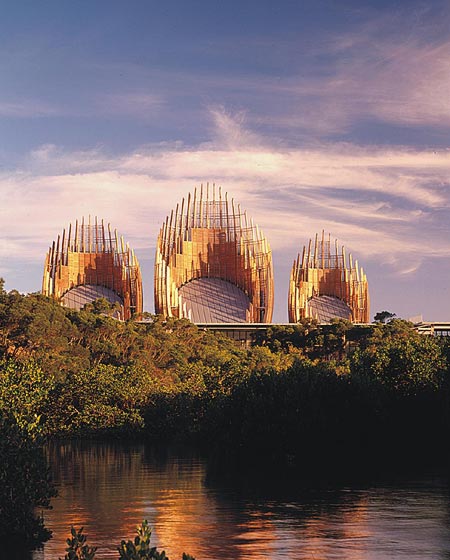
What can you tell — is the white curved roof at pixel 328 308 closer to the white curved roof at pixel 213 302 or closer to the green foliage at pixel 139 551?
the white curved roof at pixel 213 302

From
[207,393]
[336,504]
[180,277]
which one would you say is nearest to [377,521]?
[336,504]

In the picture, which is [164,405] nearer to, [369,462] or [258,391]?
[258,391]

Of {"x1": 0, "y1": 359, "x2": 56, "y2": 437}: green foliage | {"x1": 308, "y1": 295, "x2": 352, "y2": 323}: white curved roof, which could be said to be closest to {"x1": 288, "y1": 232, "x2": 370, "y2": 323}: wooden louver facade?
{"x1": 308, "y1": 295, "x2": 352, "y2": 323}: white curved roof

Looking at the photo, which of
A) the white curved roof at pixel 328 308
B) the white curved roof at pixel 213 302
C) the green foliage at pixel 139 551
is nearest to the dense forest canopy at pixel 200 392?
the green foliage at pixel 139 551

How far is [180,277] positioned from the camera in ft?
220

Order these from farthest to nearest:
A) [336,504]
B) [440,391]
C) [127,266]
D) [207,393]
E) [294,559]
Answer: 1. [127,266]
2. [207,393]
3. [440,391]
4. [336,504]
5. [294,559]

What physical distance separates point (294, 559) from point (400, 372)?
1792cm

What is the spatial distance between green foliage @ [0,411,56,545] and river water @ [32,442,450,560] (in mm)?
418

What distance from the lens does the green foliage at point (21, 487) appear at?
45.7 feet

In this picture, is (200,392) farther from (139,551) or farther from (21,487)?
(139,551)

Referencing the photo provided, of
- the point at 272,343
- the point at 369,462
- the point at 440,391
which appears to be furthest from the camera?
the point at 272,343

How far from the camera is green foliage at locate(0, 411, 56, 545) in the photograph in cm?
1392

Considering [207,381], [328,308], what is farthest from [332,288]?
[207,381]

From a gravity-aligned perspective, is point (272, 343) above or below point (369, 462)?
above
